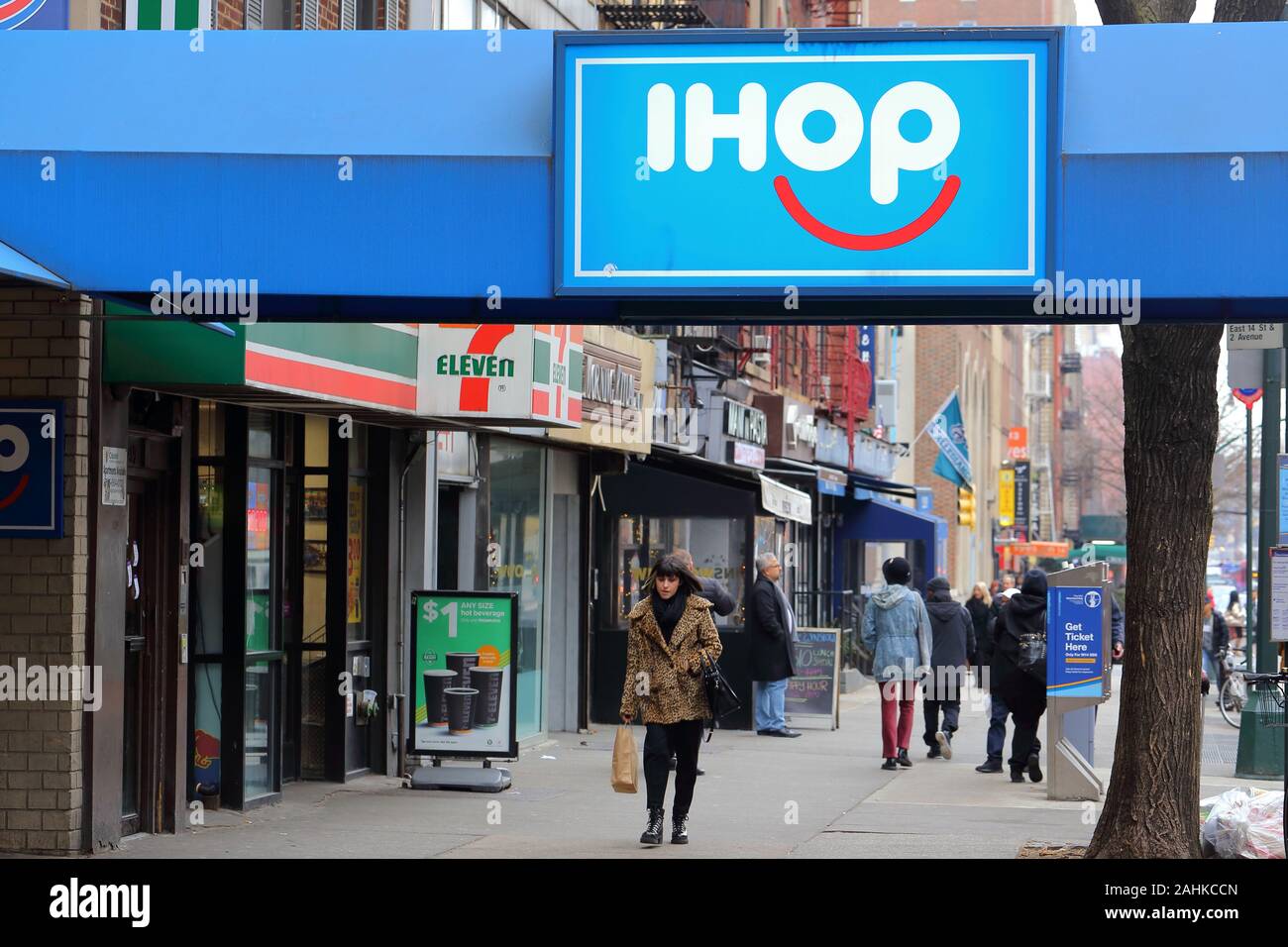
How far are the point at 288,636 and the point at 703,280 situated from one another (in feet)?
21.3

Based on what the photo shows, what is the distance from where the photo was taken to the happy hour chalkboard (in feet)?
66.0

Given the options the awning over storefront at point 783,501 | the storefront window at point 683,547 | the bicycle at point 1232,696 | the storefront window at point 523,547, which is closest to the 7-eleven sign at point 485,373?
the storefront window at point 523,547

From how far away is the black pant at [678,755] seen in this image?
432 inches

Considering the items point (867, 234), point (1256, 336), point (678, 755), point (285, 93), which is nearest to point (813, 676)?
point (1256, 336)

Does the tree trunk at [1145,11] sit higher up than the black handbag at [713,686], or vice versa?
the tree trunk at [1145,11]

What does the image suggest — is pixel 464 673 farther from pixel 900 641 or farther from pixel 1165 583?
pixel 1165 583

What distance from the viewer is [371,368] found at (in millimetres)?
12305

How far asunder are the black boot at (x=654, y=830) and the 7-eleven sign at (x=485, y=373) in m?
3.69

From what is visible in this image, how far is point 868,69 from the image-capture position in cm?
820

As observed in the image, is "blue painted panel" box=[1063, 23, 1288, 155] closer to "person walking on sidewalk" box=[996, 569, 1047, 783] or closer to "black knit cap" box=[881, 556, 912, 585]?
"person walking on sidewalk" box=[996, 569, 1047, 783]

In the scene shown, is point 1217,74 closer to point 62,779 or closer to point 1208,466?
point 1208,466

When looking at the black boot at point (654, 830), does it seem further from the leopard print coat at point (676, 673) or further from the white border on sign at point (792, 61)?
the white border on sign at point (792, 61)

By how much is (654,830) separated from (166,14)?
5.72 metres

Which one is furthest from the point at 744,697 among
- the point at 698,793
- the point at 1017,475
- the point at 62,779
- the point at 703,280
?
the point at 1017,475
